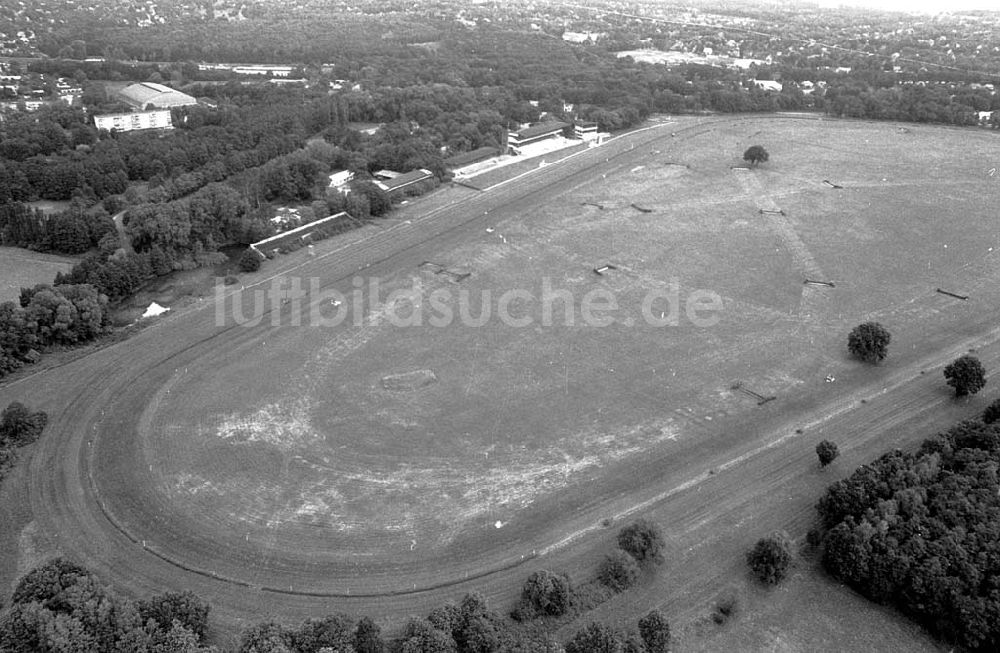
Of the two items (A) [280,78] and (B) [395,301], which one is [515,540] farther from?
(A) [280,78]

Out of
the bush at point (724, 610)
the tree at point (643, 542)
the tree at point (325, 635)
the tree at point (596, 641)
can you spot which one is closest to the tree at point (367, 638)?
the tree at point (325, 635)

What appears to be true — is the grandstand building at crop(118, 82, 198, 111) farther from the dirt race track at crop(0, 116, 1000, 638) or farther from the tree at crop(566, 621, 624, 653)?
the tree at crop(566, 621, 624, 653)

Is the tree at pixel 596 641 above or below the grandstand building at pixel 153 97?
below

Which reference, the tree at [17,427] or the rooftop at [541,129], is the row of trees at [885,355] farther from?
the rooftop at [541,129]

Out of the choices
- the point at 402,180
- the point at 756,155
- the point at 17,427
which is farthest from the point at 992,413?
the point at 402,180

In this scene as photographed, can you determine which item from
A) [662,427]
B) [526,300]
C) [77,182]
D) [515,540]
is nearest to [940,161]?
[526,300]

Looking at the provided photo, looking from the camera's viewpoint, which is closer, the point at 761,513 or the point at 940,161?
the point at 761,513

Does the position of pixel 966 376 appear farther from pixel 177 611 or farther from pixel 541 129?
pixel 541 129
